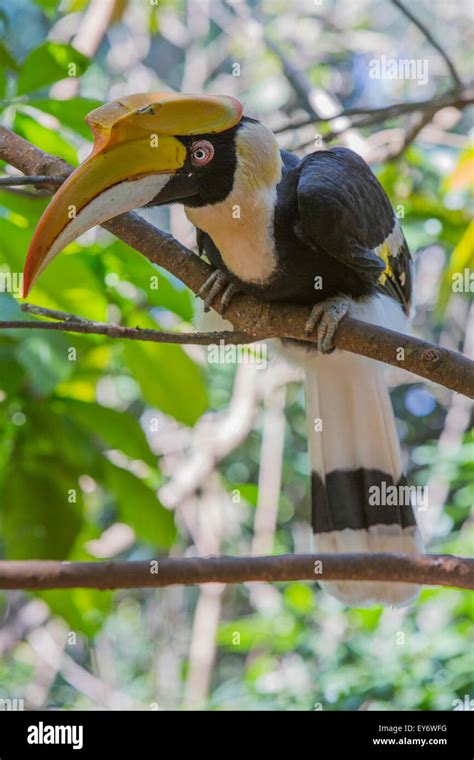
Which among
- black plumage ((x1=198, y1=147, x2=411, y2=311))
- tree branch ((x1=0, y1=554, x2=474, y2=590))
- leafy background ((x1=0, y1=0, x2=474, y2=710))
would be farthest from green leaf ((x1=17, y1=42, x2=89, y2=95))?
tree branch ((x1=0, y1=554, x2=474, y2=590))

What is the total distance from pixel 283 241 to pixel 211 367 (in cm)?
288

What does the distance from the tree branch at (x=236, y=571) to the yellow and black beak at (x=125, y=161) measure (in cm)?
44

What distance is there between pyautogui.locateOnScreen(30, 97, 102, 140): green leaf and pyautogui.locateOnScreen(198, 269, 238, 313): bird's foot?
331mm

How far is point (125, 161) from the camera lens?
137 cm

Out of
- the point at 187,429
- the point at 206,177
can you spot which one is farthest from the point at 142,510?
the point at 187,429

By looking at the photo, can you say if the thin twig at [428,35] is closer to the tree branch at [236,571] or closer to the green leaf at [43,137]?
the green leaf at [43,137]

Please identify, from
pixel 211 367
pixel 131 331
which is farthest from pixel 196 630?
pixel 131 331

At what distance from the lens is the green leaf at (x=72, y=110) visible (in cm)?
157

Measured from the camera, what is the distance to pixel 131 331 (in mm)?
1271

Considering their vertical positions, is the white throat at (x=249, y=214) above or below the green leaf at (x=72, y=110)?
below

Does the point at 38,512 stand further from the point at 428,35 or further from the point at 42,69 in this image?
the point at 428,35

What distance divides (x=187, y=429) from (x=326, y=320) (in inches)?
68.5

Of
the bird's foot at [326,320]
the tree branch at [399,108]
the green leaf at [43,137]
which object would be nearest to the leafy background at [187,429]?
the green leaf at [43,137]
